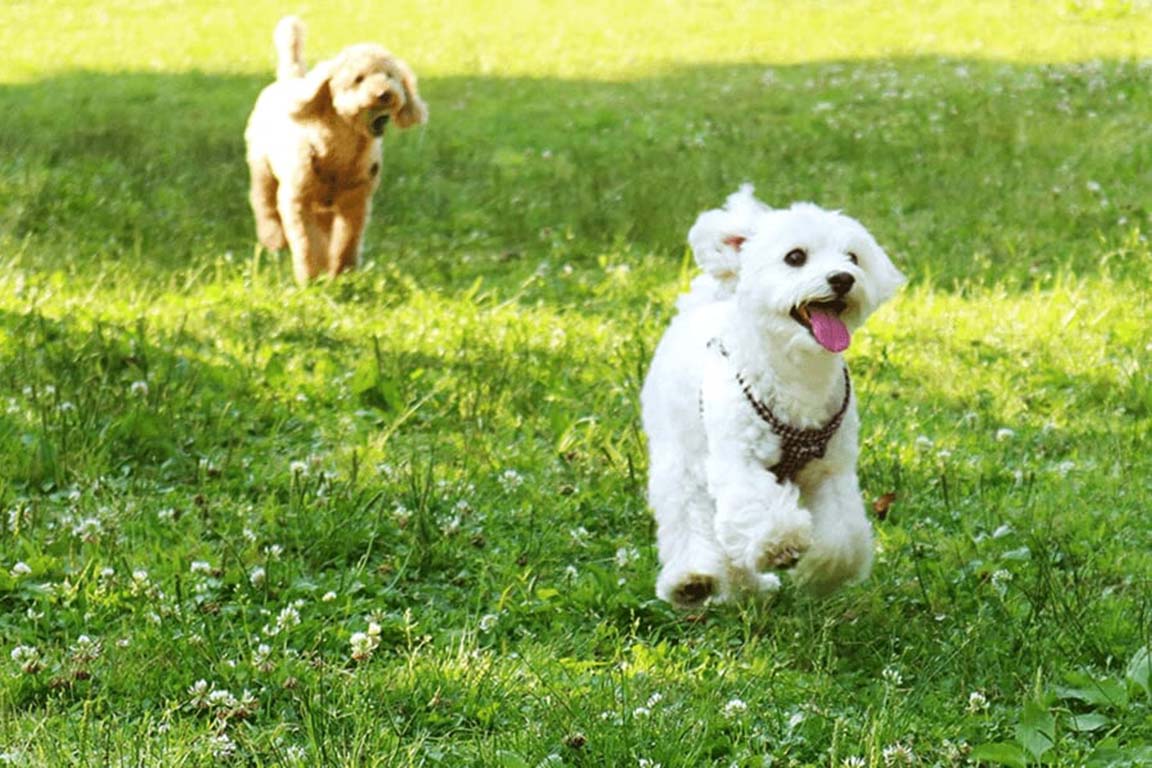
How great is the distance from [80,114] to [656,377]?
1070cm

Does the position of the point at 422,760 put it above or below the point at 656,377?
below

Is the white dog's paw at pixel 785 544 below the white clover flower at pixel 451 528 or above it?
above

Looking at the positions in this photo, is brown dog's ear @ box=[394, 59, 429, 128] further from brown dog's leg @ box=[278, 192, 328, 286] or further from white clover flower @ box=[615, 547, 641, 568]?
white clover flower @ box=[615, 547, 641, 568]

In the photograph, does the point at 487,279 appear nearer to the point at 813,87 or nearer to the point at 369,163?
the point at 369,163

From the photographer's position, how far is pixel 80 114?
14938 mm

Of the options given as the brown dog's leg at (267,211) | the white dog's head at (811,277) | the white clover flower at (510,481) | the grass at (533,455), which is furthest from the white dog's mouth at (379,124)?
the white dog's head at (811,277)

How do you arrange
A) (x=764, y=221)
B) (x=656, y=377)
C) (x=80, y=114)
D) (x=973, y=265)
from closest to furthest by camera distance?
(x=764, y=221)
(x=656, y=377)
(x=973, y=265)
(x=80, y=114)

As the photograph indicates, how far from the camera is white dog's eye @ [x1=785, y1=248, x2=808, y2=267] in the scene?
4891 millimetres

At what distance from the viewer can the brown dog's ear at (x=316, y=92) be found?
9.41m

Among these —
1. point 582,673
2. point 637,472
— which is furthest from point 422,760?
point 637,472

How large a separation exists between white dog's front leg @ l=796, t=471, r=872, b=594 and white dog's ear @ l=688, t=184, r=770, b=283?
750mm

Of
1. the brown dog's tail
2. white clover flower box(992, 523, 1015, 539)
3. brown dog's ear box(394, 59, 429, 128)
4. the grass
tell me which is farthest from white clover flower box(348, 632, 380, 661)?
the brown dog's tail

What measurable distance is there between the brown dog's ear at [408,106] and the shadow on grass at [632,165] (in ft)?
2.89

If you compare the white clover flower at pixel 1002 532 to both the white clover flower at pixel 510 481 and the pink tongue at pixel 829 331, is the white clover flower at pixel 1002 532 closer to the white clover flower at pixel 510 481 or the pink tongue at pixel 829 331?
the pink tongue at pixel 829 331
